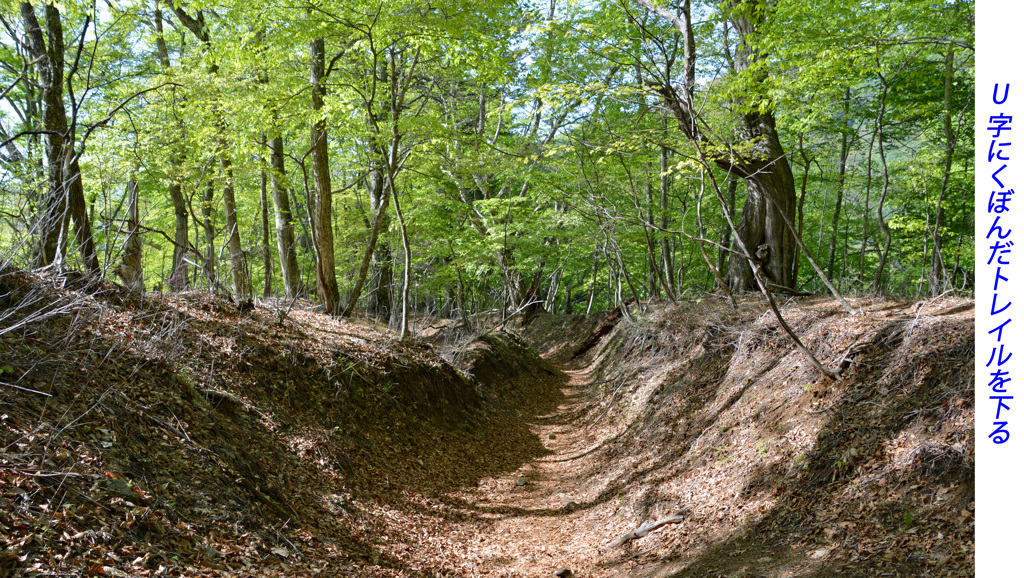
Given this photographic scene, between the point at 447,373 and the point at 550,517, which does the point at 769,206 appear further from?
the point at 550,517

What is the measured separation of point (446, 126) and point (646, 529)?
855 cm

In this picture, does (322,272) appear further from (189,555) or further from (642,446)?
(189,555)

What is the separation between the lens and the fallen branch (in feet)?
16.9

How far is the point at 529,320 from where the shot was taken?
24094mm

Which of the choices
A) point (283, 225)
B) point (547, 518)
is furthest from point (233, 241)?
point (547, 518)

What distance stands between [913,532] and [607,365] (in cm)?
1064

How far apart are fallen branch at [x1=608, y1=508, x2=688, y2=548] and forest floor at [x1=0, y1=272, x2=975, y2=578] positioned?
0.11 feet

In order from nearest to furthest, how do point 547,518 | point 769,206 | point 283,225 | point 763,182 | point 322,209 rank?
point 547,518 → point 763,182 → point 769,206 → point 322,209 → point 283,225

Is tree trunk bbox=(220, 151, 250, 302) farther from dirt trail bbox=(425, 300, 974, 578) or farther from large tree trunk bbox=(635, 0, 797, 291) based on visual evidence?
large tree trunk bbox=(635, 0, 797, 291)

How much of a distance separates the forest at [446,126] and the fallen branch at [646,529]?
2.61 metres

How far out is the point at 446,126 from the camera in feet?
36.1

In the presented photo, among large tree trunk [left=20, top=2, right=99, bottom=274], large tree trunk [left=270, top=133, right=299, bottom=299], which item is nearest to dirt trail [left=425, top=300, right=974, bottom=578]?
large tree trunk [left=20, top=2, right=99, bottom=274]

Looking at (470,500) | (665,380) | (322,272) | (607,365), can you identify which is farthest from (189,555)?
(607,365)

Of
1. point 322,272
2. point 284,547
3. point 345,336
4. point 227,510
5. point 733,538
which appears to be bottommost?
point 733,538
